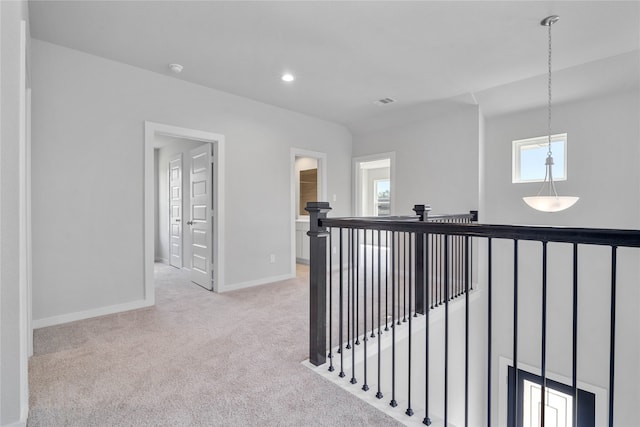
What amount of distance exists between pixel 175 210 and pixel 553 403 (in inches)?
247

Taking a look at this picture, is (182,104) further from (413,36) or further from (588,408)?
(588,408)

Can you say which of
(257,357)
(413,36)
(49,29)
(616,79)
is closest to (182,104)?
(49,29)

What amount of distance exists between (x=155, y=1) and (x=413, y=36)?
1.94 m

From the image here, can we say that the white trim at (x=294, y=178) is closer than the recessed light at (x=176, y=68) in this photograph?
No

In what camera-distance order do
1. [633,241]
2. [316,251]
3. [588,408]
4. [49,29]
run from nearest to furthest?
[633,241] < [316,251] < [49,29] < [588,408]

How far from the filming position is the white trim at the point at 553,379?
3.94 metres

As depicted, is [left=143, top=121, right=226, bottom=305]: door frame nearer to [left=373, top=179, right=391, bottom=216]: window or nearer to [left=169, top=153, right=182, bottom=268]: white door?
[left=169, top=153, right=182, bottom=268]: white door

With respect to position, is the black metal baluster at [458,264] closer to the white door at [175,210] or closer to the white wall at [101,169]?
the white wall at [101,169]

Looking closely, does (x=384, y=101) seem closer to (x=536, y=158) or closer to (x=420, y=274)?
(x=536, y=158)

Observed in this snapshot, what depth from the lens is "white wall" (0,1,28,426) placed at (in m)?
1.36

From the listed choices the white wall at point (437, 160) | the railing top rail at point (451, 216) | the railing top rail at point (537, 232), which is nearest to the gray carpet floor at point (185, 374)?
the railing top rail at point (537, 232)

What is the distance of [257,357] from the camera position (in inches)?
88.3

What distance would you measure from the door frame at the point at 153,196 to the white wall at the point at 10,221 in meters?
2.00

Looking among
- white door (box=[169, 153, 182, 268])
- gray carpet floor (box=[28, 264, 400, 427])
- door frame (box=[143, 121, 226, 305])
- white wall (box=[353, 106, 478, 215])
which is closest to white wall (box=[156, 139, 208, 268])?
white door (box=[169, 153, 182, 268])
